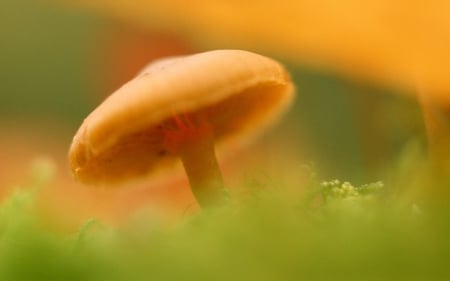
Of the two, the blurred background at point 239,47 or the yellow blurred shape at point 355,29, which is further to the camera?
the blurred background at point 239,47

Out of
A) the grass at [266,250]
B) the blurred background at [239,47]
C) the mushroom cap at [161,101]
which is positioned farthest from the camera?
the blurred background at [239,47]

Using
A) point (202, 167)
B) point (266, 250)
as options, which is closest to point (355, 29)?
point (202, 167)

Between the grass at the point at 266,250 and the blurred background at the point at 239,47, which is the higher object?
the blurred background at the point at 239,47

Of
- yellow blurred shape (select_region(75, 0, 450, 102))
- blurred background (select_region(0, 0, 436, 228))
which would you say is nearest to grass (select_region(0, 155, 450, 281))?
blurred background (select_region(0, 0, 436, 228))

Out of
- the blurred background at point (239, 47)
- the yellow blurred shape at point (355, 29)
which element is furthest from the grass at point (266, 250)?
the yellow blurred shape at point (355, 29)

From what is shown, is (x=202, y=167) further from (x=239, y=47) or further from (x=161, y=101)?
(x=239, y=47)

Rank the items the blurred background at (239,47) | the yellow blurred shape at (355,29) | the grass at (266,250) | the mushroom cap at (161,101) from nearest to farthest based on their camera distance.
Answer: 1. the grass at (266,250)
2. the mushroom cap at (161,101)
3. the yellow blurred shape at (355,29)
4. the blurred background at (239,47)

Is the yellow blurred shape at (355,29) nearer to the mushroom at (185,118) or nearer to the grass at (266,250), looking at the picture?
the mushroom at (185,118)

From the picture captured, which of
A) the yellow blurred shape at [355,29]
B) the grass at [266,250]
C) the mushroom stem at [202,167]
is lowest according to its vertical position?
the grass at [266,250]

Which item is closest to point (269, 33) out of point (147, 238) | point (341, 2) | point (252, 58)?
point (341, 2)
